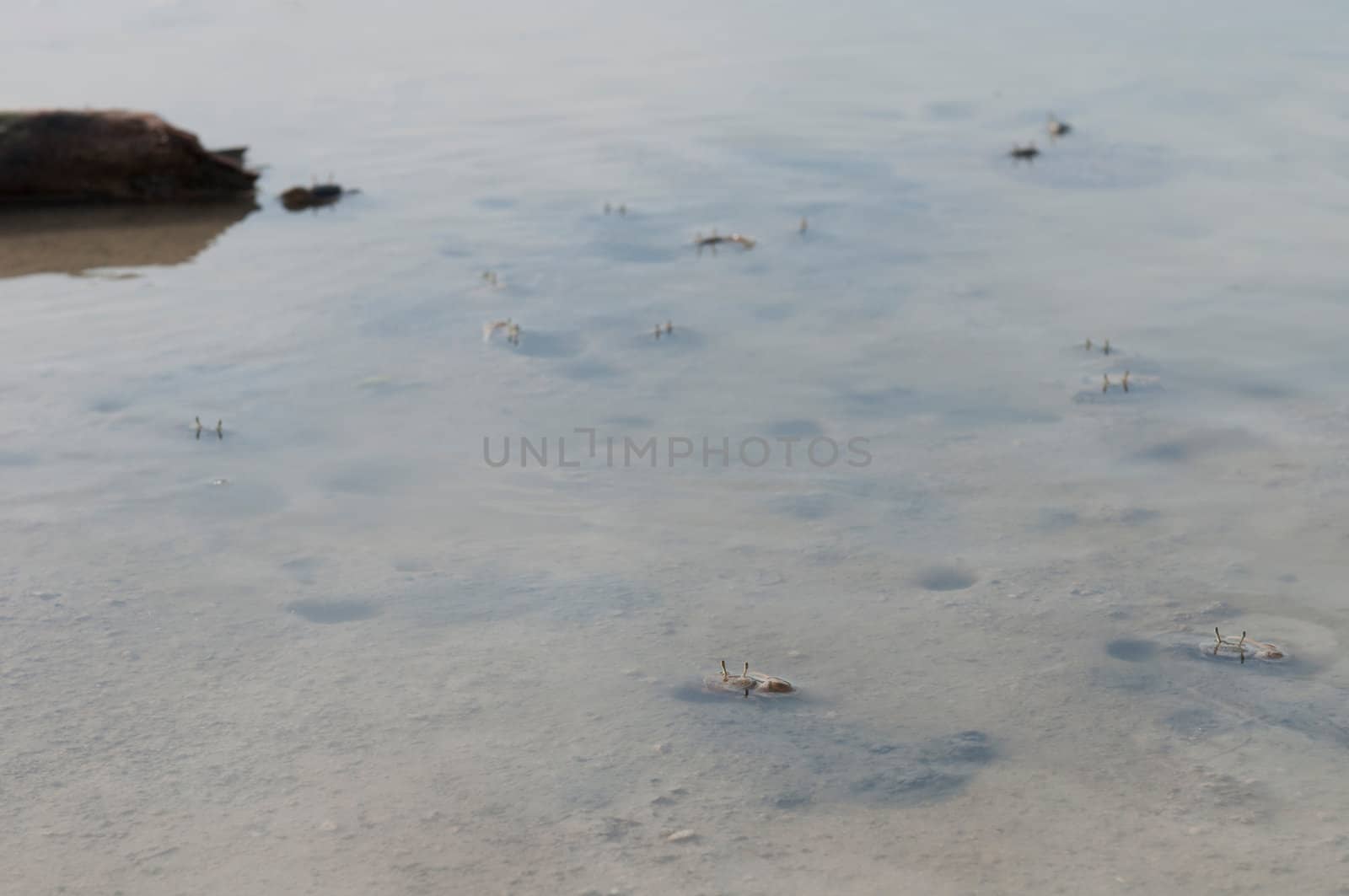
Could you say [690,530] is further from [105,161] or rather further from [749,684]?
[105,161]

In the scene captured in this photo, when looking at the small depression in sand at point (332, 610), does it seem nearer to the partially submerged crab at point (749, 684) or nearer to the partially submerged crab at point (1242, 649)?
the partially submerged crab at point (749, 684)

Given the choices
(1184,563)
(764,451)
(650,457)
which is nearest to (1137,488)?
(1184,563)

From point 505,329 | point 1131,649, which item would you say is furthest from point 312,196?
point 1131,649

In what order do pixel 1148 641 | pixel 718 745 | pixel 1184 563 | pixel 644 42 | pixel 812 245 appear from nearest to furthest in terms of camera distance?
pixel 718 745 → pixel 1148 641 → pixel 1184 563 → pixel 812 245 → pixel 644 42

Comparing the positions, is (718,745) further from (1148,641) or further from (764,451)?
(764,451)

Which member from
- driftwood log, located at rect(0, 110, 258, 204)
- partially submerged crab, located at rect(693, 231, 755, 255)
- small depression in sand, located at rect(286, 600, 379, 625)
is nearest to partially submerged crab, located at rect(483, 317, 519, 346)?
partially submerged crab, located at rect(693, 231, 755, 255)
